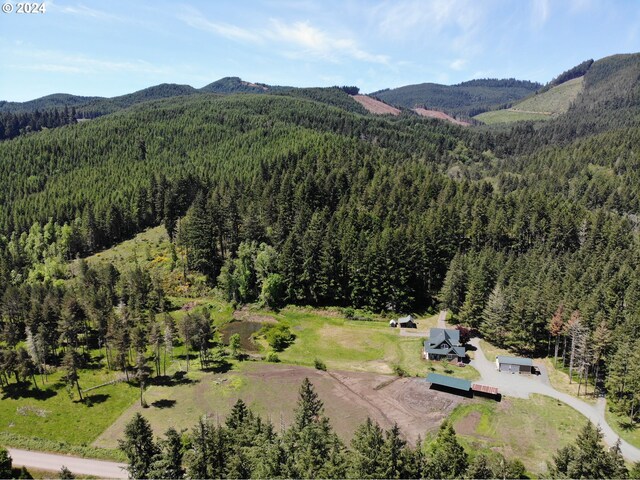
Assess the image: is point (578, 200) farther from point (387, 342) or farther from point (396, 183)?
point (387, 342)

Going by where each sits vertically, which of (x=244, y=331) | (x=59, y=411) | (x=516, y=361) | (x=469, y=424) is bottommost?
(x=59, y=411)

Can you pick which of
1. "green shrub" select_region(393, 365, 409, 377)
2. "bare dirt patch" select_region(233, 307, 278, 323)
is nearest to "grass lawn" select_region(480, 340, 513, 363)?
"green shrub" select_region(393, 365, 409, 377)

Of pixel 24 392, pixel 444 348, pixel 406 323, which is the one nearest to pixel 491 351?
pixel 444 348

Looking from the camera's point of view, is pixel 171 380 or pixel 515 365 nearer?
pixel 171 380

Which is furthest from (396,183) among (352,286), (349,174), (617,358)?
(617,358)

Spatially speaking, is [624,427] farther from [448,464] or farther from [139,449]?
[139,449]

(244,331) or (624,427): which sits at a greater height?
(624,427)
